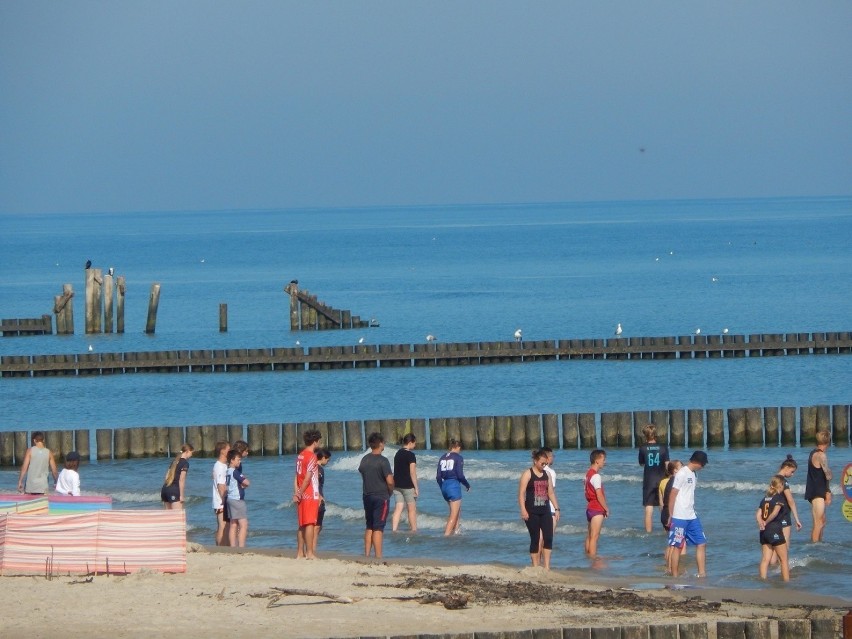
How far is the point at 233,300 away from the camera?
297 feet

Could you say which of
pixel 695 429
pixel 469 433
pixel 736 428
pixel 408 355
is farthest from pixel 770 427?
pixel 408 355

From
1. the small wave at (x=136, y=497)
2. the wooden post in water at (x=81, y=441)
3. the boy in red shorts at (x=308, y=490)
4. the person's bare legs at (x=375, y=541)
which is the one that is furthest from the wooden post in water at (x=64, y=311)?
the boy in red shorts at (x=308, y=490)

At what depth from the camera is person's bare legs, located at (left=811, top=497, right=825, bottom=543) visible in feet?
59.0

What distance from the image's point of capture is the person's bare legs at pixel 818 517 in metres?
18.0

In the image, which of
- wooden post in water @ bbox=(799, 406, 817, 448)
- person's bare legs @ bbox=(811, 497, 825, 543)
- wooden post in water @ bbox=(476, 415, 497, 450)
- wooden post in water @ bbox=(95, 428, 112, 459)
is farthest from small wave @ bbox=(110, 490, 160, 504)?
wooden post in water @ bbox=(799, 406, 817, 448)

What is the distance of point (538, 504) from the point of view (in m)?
15.8

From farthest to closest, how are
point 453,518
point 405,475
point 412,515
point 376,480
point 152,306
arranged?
point 152,306 < point 453,518 < point 412,515 < point 405,475 < point 376,480

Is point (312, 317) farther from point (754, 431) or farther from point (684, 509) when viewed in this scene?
point (684, 509)

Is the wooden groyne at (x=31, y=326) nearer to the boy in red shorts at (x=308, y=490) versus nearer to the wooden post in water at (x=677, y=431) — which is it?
the wooden post in water at (x=677, y=431)

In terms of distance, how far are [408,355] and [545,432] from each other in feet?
54.4

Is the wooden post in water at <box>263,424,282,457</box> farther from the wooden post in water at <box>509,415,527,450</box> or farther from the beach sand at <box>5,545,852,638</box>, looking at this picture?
the beach sand at <box>5,545,852,638</box>

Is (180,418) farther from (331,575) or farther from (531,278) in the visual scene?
(531,278)

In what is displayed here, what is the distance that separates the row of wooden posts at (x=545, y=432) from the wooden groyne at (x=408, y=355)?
15.3 metres

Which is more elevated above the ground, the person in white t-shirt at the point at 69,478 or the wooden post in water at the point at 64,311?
the wooden post in water at the point at 64,311
